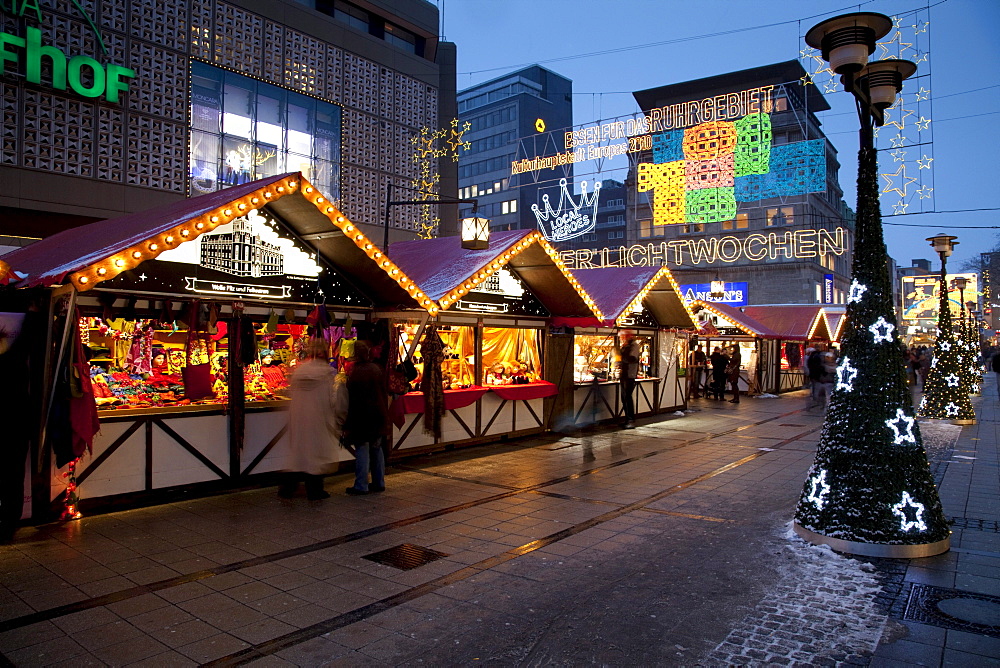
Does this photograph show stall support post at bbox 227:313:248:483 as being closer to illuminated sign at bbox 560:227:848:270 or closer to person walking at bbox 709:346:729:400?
person walking at bbox 709:346:729:400

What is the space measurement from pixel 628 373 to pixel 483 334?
14.2ft

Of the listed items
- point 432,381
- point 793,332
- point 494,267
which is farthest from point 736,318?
point 432,381

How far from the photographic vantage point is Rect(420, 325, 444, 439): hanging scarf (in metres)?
10.7

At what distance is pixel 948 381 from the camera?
1691 centimetres

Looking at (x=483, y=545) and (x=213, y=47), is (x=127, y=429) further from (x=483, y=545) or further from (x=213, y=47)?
(x=213, y=47)

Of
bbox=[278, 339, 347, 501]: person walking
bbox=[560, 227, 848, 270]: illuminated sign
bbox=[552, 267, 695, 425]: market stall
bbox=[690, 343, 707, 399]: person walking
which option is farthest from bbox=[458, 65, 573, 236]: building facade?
bbox=[278, 339, 347, 501]: person walking

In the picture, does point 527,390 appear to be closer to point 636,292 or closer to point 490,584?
point 636,292

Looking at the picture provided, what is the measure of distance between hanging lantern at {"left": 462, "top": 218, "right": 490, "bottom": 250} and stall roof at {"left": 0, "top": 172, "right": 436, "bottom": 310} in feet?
5.21

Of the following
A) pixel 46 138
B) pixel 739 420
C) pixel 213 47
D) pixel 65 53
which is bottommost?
pixel 739 420

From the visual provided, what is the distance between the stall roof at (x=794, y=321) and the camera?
27.7 meters

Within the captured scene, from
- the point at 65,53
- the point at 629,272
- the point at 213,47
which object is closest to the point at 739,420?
the point at 629,272

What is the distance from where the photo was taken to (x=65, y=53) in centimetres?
1338

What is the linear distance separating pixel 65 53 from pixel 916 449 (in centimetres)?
1590

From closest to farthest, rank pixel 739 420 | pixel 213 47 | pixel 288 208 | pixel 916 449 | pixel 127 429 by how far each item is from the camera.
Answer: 1. pixel 916 449
2. pixel 127 429
3. pixel 288 208
4. pixel 213 47
5. pixel 739 420
